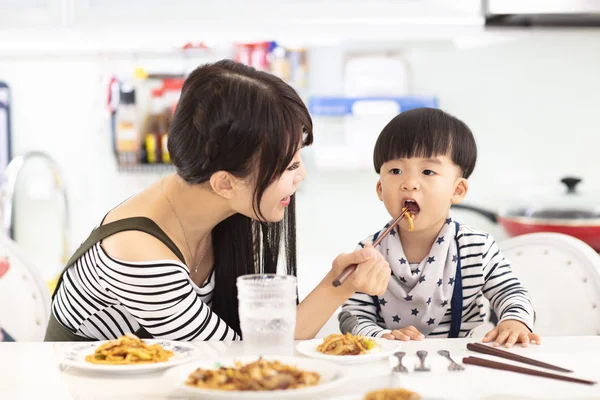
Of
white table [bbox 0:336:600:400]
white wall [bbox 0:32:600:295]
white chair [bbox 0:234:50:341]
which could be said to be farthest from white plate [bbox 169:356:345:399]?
white wall [bbox 0:32:600:295]

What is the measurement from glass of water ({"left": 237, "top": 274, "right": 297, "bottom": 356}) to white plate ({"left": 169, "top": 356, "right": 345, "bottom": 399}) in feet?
0.13

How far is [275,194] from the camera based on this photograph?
1.35m

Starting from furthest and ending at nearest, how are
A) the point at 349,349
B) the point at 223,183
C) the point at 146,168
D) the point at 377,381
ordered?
1. the point at 146,168
2. the point at 223,183
3. the point at 349,349
4. the point at 377,381

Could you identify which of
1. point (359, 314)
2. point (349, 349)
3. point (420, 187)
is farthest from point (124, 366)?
point (420, 187)

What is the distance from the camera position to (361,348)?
1.03 metres

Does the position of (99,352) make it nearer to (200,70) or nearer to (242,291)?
(242,291)

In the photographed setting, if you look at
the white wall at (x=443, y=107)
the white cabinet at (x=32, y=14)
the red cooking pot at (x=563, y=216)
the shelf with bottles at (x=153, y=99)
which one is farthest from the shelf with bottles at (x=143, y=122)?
the red cooking pot at (x=563, y=216)

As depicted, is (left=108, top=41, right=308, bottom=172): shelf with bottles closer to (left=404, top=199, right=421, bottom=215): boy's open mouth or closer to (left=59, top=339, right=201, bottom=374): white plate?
(left=404, top=199, right=421, bottom=215): boy's open mouth

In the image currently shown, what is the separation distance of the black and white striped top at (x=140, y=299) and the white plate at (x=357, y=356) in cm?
20

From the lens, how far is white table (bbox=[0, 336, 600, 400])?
88 cm

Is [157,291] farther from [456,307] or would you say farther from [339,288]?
[456,307]

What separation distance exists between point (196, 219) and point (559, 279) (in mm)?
756

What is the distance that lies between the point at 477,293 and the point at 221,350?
0.64m

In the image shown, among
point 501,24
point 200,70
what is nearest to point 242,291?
point 200,70
